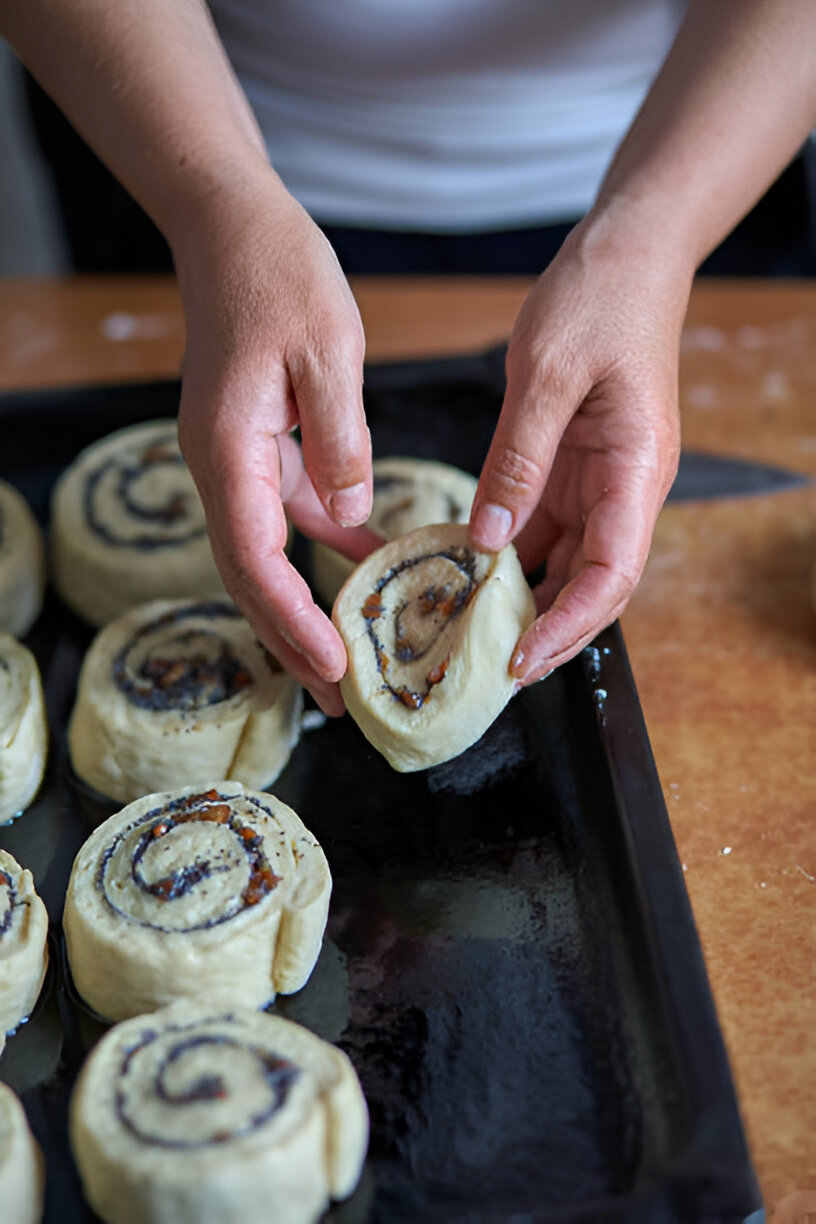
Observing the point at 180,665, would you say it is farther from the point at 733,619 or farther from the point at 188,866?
the point at 733,619

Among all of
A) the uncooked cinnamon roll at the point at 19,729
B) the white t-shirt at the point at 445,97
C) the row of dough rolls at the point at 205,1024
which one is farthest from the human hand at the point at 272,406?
the white t-shirt at the point at 445,97

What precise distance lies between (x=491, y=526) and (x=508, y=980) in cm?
53

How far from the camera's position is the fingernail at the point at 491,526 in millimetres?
1418

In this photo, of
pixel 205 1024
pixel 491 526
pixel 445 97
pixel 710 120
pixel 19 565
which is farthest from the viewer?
pixel 445 97

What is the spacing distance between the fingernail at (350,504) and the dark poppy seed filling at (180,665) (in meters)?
0.35

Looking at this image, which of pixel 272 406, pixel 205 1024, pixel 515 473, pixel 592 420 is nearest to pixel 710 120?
pixel 592 420

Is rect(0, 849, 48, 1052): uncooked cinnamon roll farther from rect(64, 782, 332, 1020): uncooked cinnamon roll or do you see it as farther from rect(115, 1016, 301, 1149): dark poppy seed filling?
rect(115, 1016, 301, 1149): dark poppy seed filling

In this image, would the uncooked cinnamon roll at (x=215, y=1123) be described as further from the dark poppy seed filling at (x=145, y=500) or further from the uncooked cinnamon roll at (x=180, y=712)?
the dark poppy seed filling at (x=145, y=500)

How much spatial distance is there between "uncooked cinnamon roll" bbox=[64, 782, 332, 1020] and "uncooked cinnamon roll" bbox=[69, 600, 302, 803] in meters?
0.16

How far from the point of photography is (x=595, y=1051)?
1262 millimetres

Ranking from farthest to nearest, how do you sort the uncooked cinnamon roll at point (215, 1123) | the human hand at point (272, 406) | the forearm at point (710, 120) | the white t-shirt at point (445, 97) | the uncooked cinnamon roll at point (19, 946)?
1. the white t-shirt at point (445, 97)
2. the forearm at point (710, 120)
3. the human hand at point (272, 406)
4. the uncooked cinnamon roll at point (19, 946)
5. the uncooked cinnamon roll at point (215, 1123)

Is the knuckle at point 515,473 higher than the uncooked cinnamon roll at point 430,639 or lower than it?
higher

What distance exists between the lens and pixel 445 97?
225 cm

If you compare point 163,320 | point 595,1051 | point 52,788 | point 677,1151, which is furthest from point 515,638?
point 163,320
